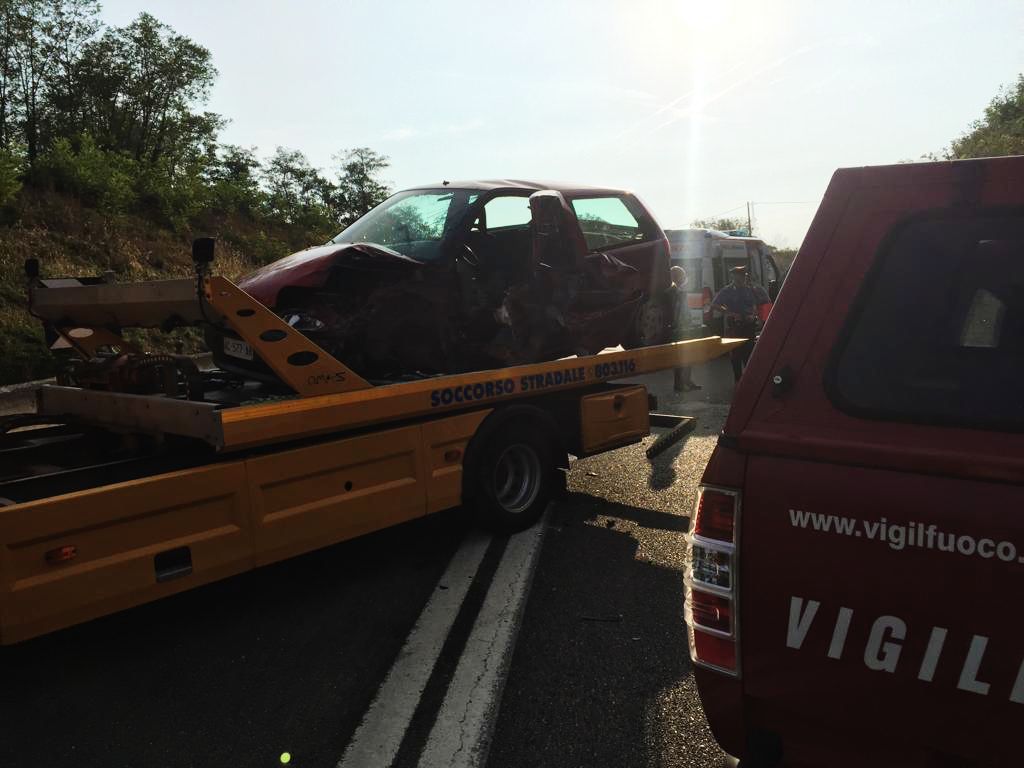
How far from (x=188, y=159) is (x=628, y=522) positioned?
26.6 meters

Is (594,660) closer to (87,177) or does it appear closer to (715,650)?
(715,650)

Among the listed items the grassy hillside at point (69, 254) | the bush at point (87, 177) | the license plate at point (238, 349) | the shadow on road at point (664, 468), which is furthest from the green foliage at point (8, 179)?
the shadow on road at point (664, 468)

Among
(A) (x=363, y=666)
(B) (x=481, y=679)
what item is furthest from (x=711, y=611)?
(A) (x=363, y=666)

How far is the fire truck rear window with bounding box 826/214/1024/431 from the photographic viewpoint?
5.52ft

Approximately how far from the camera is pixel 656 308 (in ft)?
22.9

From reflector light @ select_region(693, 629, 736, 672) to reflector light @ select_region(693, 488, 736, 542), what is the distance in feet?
0.80

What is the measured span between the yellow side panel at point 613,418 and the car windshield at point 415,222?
5.28ft

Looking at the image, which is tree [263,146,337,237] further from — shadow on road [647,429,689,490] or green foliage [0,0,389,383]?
shadow on road [647,429,689,490]

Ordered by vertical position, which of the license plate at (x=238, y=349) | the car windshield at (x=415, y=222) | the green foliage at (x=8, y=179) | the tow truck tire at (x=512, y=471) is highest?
the green foliage at (x=8, y=179)

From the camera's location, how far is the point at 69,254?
14383 mm

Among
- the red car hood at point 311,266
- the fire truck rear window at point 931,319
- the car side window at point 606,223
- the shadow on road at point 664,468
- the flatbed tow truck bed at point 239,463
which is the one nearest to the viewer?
the fire truck rear window at point 931,319

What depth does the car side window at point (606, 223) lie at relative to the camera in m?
6.20

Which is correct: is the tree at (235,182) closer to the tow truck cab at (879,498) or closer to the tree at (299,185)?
the tree at (299,185)

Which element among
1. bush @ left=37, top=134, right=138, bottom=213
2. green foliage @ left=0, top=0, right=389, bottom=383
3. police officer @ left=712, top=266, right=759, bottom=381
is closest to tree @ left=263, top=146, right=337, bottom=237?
green foliage @ left=0, top=0, right=389, bottom=383
